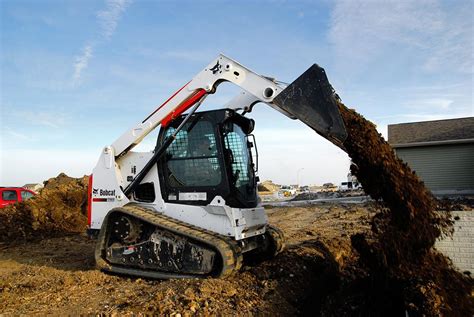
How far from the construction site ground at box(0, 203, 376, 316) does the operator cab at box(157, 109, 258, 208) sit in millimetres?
1237

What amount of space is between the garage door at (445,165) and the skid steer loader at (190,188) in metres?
17.6

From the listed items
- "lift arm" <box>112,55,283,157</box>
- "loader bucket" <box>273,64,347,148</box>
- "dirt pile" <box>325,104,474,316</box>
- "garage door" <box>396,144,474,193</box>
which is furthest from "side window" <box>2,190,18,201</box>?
"garage door" <box>396,144,474,193</box>

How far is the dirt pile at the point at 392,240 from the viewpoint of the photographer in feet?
15.8

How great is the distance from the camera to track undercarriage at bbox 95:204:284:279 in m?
5.57

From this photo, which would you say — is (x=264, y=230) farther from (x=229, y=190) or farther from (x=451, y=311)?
(x=451, y=311)

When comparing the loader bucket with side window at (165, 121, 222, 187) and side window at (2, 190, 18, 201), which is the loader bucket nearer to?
side window at (165, 121, 222, 187)

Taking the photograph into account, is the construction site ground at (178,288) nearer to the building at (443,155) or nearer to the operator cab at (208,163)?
the operator cab at (208,163)

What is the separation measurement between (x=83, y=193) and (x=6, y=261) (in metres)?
4.04

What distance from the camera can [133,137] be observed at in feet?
22.3

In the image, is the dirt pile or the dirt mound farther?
the dirt mound

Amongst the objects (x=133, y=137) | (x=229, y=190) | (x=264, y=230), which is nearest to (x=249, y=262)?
(x=264, y=230)

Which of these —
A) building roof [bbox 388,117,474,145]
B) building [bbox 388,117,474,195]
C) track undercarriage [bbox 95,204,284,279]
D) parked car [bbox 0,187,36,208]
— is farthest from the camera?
building roof [bbox 388,117,474,145]

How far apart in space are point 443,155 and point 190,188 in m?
19.3

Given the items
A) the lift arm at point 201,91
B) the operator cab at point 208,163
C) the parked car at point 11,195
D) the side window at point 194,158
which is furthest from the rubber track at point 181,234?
the parked car at point 11,195
